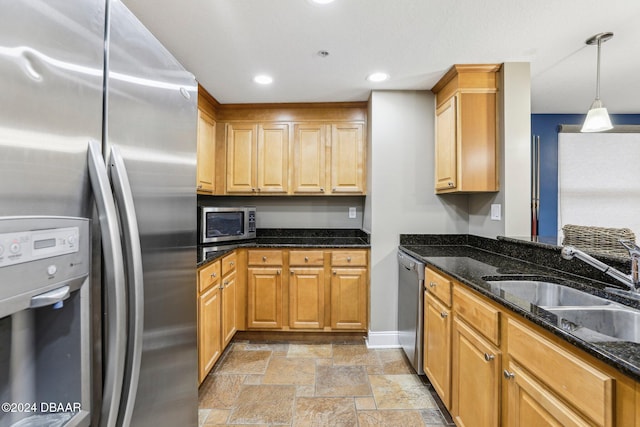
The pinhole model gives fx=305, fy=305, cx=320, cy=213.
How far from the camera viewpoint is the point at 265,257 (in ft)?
9.48

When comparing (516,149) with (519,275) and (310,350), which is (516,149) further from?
(310,350)

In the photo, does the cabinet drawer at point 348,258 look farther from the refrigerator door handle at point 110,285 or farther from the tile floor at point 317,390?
the refrigerator door handle at point 110,285

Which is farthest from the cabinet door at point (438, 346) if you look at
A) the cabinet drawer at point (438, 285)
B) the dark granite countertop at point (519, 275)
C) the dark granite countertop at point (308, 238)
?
the dark granite countertop at point (308, 238)

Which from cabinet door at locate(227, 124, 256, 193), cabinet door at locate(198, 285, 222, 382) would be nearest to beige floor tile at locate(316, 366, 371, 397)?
cabinet door at locate(198, 285, 222, 382)

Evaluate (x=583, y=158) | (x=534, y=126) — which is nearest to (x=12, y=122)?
(x=534, y=126)

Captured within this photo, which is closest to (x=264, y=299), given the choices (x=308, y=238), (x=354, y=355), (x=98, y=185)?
(x=308, y=238)

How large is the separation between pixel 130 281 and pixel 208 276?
60.9 inches

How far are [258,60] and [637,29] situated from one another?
246 cm

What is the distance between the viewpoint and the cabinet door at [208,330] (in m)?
2.01

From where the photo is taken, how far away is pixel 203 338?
206 cm

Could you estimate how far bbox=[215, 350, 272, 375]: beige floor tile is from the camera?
240 centimetres

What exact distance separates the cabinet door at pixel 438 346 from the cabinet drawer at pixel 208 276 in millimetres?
1527

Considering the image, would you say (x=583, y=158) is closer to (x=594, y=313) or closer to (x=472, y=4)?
(x=472, y=4)

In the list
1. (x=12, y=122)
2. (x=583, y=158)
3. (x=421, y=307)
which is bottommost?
(x=421, y=307)
